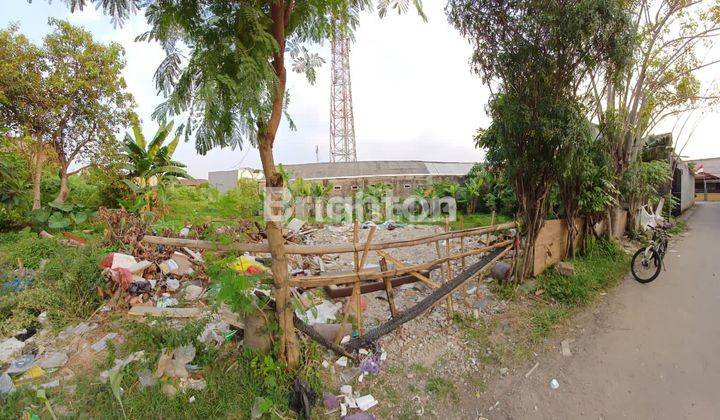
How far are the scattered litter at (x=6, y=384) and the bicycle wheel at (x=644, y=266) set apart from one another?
335 inches

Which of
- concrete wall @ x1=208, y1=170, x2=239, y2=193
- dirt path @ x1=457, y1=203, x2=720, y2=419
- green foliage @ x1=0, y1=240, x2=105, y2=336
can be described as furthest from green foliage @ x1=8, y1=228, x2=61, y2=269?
concrete wall @ x1=208, y1=170, x2=239, y2=193

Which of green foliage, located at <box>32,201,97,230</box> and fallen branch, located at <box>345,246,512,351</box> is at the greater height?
green foliage, located at <box>32,201,97,230</box>

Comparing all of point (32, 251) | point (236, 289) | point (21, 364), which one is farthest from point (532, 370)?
point (32, 251)

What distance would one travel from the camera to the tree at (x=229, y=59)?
5.69 feet

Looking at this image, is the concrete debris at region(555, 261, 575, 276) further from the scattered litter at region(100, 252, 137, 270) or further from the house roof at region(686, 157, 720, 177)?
the house roof at region(686, 157, 720, 177)

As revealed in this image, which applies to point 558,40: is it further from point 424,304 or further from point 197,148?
point 197,148

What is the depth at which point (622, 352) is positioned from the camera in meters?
3.64

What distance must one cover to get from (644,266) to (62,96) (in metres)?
12.9

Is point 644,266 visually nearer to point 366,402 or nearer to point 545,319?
point 545,319

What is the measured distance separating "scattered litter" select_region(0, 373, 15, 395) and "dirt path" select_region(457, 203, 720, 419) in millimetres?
3893

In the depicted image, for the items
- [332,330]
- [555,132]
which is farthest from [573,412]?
[555,132]

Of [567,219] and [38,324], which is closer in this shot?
[38,324]

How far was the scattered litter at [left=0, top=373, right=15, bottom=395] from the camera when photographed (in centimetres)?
270

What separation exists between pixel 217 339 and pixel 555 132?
4987mm
